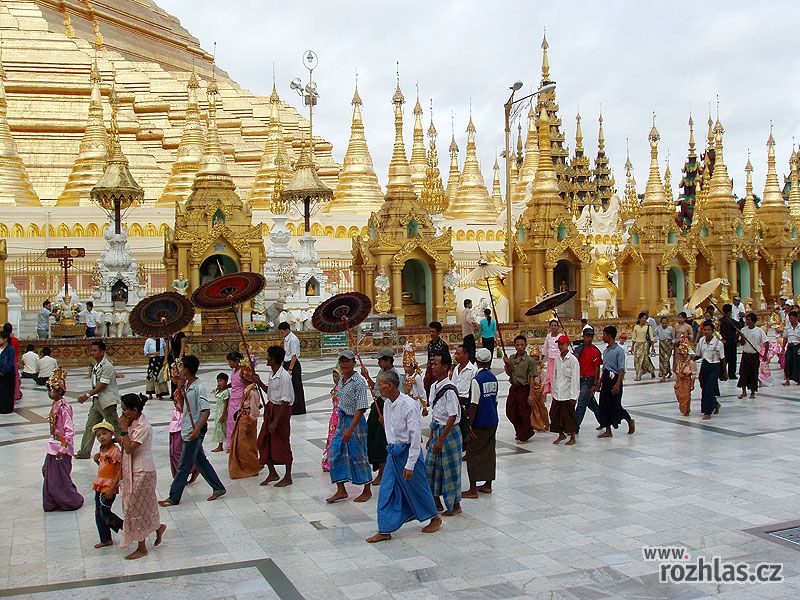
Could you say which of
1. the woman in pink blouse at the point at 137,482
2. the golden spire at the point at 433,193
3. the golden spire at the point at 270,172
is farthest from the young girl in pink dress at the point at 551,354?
the golden spire at the point at 433,193

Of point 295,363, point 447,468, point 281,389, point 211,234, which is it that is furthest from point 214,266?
point 447,468

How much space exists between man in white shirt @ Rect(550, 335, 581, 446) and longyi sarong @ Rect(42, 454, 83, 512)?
6.13 metres

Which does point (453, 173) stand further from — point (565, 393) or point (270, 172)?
point (565, 393)

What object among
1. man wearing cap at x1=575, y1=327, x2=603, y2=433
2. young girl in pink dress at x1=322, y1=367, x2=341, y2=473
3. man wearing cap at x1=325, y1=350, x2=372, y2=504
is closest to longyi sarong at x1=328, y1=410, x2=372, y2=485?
man wearing cap at x1=325, y1=350, x2=372, y2=504

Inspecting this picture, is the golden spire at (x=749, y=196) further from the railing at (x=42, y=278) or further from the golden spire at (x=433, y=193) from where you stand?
the railing at (x=42, y=278)

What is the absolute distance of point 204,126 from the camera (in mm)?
40562

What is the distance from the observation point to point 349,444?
990cm

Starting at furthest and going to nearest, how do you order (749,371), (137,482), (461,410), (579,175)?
(579,175) → (749,371) → (461,410) → (137,482)

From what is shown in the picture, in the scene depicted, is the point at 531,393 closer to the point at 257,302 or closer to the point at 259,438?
the point at 259,438

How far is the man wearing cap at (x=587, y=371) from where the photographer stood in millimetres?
13102

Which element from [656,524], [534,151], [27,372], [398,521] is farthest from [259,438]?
[534,151]

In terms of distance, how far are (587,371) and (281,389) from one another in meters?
4.77

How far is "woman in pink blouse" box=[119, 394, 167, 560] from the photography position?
8.02 meters

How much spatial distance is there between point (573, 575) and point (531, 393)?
197 inches
